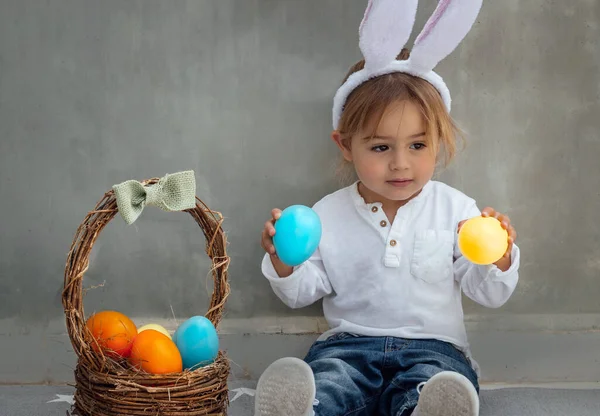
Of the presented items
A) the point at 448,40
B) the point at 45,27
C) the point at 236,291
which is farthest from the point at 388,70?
the point at 45,27

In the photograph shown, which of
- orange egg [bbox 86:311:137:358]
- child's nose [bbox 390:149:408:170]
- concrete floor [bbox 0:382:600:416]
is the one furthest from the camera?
concrete floor [bbox 0:382:600:416]

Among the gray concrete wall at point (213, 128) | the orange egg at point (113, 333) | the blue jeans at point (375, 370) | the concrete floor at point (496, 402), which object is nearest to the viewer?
the orange egg at point (113, 333)

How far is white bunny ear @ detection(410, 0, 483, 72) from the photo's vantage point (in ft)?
5.07

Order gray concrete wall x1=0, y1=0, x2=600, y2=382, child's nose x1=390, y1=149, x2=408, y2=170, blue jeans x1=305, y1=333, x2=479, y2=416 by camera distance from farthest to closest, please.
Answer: gray concrete wall x1=0, y1=0, x2=600, y2=382 → child's nose x1=390, y1=149, x2=408, y2=170 → blue jeans x1=305, y1=333, x2=479, y2=416

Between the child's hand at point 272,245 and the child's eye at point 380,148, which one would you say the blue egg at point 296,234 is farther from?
the child's eye at point 380,148

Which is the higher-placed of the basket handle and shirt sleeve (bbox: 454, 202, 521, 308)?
the basket handle

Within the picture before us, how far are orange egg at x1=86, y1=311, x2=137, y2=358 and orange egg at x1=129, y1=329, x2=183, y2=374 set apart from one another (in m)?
0.03

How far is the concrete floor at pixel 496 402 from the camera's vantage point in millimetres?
1730

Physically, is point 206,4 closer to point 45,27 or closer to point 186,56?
point 186,56

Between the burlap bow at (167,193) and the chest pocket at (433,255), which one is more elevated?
the burlap bow at (167,193)

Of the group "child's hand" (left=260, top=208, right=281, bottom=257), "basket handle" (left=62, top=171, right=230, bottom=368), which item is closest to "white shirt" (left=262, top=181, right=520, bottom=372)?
"child's hand" (left=260, top=208, right=281, bottom=257)

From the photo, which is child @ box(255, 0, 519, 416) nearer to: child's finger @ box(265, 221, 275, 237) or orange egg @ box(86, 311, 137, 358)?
child's finger @ box(265, 221, 275, 237)

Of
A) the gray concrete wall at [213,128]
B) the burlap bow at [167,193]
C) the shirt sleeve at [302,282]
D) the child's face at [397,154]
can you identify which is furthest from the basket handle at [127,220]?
the gray concrete wall at [213,128]

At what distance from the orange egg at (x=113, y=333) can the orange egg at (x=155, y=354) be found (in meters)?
0.03
